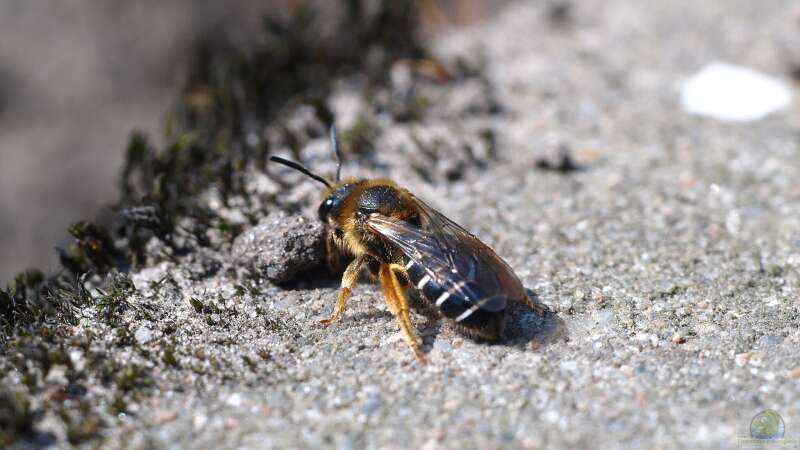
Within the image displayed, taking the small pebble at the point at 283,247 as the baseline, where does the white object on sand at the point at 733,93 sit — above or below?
below

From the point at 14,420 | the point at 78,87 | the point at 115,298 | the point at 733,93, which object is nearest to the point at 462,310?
the point at 115,298

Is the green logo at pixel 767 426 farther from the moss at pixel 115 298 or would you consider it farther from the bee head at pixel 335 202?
the moss at pixel 115 298

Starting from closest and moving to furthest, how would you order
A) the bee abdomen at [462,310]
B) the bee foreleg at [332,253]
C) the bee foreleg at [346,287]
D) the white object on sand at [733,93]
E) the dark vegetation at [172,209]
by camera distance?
the dark vegetation at [172,209], the bee abdomen at [462,310], the bee foreleg at [346,287], the bee foreleg at [332,253], the white object on sand at [733,93]

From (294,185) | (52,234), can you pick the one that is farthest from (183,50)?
(294,185)

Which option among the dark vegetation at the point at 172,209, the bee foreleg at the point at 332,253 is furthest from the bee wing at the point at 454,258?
the dark vegetation at the point at 172,209

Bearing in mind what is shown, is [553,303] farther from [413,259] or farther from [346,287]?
[346,287]

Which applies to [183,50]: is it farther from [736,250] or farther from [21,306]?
[736,250]
